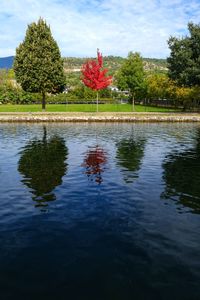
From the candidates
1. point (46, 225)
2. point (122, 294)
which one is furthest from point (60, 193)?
point (122, 294)

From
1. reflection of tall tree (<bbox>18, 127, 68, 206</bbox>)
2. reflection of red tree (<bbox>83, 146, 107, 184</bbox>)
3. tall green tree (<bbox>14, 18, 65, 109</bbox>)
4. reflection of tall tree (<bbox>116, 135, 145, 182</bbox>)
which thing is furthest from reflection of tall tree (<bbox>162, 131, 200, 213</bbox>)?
tall green tree (<bbox>14, 18, 65, 109</bbox>)

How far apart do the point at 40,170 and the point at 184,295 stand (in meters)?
14.9

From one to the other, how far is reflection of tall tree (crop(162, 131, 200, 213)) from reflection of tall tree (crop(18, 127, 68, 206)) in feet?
20.1

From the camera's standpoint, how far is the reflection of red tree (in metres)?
21.2

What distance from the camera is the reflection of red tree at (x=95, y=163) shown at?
2122 centimetres

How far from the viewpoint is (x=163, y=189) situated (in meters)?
18.3

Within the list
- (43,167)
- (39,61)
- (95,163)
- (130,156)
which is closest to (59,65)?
(39,61)

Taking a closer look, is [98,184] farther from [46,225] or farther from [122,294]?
[122,294]

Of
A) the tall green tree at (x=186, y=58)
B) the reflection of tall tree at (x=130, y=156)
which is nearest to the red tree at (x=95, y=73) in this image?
the tall green tree at (x=186, y=58)

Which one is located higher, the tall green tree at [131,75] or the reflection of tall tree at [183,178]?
the tall green tree at [131,75]

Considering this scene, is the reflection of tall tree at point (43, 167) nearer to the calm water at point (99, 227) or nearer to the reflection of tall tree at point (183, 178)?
the calm water at point (99, 227)

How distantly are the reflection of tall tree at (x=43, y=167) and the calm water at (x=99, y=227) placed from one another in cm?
6

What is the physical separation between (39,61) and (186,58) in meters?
27.7

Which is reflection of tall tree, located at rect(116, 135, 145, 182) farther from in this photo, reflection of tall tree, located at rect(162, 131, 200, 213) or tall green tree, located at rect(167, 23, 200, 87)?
tall green tree, located at rect(167, 23, 200, 87)
